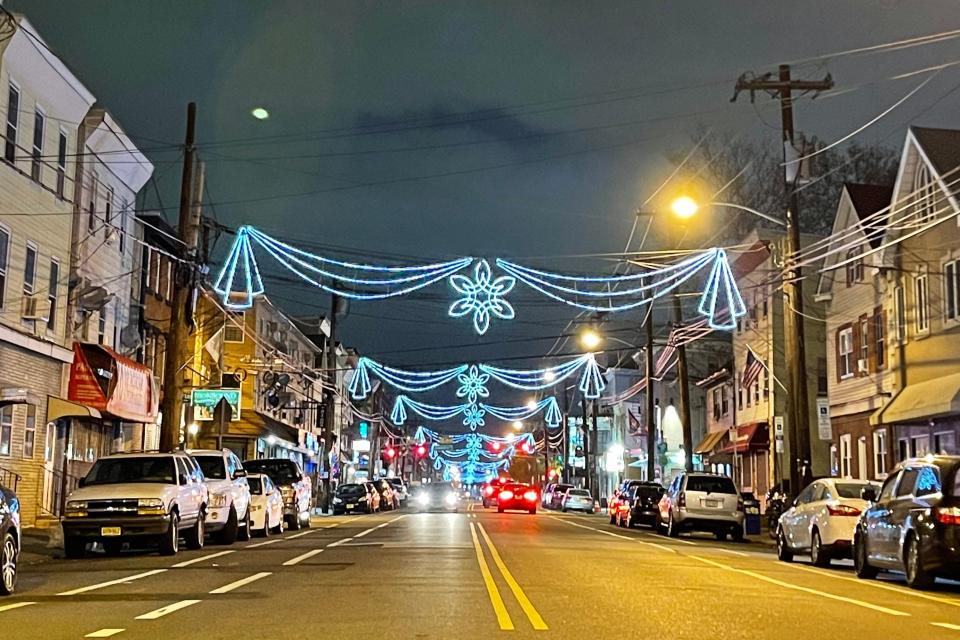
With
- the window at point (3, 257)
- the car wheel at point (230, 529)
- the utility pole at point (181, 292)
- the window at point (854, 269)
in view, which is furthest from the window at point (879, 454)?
the window at point (3, 257)

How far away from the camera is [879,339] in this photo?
115 ft

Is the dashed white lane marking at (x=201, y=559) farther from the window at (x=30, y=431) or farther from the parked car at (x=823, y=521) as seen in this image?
the parked car at (x=823, y=521)

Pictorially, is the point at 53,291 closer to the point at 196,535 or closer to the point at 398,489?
the point at 196,535

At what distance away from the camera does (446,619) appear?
11.5 meters

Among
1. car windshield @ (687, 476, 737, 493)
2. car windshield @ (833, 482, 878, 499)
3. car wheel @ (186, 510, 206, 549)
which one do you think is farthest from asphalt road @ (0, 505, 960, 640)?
car windshield @ (687, 476, 737, 493)

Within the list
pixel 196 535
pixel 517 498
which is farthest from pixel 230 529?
pixel 517 498

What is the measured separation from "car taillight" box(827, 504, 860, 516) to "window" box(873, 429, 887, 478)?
15136 millimetres

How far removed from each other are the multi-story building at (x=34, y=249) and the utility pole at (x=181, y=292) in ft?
10.7

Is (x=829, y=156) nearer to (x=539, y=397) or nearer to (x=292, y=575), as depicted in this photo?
(x=292, y=575)

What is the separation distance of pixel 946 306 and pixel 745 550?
28.2ft

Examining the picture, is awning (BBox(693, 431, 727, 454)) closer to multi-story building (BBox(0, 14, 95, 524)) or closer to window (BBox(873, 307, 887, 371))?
window (BBox(873, 307, 887, 371))

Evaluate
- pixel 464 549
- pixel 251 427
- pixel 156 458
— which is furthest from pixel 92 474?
pixel 251 427

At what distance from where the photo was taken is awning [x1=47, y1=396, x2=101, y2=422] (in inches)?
1190

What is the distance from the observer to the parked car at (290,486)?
109 feet
